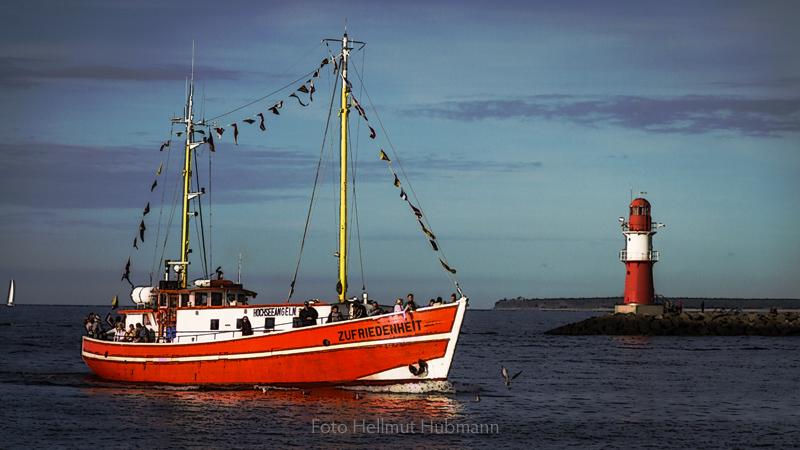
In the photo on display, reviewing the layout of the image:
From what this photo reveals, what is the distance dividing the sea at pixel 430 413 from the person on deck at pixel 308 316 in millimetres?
2612

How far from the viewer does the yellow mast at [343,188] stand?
34219 millimetres

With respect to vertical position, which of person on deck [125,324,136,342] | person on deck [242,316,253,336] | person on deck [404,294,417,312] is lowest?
person on deck [125,324,136,342]

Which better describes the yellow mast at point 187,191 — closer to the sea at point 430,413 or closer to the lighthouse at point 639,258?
the sea at point 430,413

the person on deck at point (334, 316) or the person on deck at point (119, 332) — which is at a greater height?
the person on deck at point (334, 316)

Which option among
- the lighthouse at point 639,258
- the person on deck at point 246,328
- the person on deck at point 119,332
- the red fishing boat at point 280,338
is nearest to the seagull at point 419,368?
the red fishing boat at point 280,338

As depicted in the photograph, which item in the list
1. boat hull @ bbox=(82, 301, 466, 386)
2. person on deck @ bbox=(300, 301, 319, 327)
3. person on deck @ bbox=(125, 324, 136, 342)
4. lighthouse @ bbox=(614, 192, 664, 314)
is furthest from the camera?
lighthouse @ bbox=(614, 192, 664, 314)

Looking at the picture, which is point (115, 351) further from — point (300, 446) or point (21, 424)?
point (300, 446)

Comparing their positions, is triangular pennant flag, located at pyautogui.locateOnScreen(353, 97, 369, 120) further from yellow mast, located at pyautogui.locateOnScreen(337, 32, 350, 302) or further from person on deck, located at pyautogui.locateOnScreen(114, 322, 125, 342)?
person on deck, located at pyautogui.locateOnScreen(114, 322, 125, 342)

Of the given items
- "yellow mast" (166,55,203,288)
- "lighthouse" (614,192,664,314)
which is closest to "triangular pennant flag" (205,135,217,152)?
"yellow mast" (166,55,203,288)

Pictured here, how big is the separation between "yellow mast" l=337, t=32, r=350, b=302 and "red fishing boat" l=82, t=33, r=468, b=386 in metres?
0.04

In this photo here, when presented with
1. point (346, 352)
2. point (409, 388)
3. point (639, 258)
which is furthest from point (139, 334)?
point (639, 258)

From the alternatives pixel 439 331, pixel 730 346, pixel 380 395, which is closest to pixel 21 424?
pixel 380 395

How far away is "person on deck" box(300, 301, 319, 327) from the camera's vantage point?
3312 cm

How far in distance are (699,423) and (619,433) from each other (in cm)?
415
